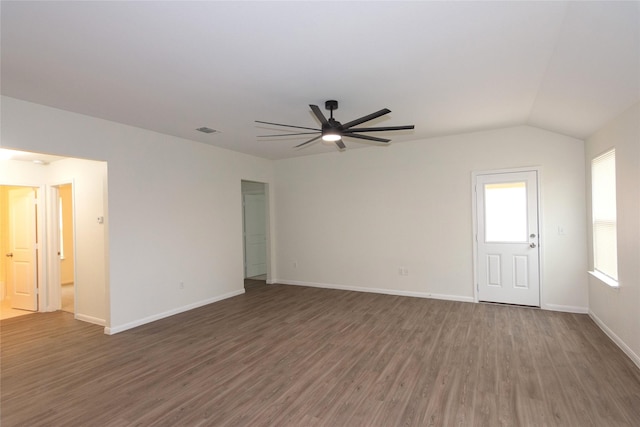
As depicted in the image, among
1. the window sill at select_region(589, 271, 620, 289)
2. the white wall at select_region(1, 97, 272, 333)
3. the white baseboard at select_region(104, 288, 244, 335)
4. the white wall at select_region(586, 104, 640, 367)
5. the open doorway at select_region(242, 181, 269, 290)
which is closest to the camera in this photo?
the white wall at select_region(586, 104, 640, 367)

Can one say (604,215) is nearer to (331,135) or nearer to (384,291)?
(384,291)

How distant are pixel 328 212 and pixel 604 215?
4346 millimetres

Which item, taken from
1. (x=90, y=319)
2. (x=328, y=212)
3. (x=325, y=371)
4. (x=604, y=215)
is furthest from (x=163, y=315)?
(x=604, y=215)

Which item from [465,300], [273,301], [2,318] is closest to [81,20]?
[273,301]

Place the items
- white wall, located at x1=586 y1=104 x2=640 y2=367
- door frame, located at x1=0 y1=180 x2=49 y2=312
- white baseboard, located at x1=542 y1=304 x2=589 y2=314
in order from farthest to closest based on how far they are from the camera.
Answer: door frame, located at x1=0 y1=180 x2=49 y2=312, white baseboard, located at x1=542 y1=304 x2=589 y2=314, white wall, located at x1=586 y1=104 x2=640 y2=367

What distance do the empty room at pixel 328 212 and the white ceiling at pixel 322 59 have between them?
2 centimetres

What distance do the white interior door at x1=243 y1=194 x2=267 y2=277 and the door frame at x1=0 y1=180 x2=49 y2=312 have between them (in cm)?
386

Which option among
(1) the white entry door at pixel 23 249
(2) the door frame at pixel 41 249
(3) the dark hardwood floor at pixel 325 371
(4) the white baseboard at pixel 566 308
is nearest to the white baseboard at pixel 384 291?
(3) the dark hardwood floor at pixel 325 371

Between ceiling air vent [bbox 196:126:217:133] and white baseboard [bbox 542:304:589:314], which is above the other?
ceiling air vent [bbox 196:126:217:133]

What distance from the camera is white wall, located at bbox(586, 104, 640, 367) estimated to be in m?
3.03

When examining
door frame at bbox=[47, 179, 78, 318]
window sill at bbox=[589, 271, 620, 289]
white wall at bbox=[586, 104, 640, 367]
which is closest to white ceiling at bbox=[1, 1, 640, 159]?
white wall at bbox=[586, 104, 640, 367]

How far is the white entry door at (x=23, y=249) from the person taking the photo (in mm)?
5438

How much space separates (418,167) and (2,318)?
7.41 meters

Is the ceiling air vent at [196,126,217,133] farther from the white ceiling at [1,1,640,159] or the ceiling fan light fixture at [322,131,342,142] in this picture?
the ceiling fan light fixture at [322,131,342,142]
